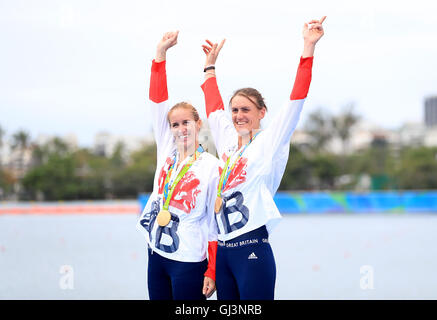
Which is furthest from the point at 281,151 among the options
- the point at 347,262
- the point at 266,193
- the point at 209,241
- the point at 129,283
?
the point at 347,262

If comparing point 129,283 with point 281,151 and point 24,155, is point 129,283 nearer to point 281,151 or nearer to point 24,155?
point 281,151

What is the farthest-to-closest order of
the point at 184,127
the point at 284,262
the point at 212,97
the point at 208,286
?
the point at 284,262, the point at 212,97, the point at 184,127, the point at 208,286

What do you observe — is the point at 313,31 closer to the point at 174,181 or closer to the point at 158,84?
the point at 158,84

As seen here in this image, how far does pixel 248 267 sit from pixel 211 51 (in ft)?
3.93

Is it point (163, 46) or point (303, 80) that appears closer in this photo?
point (303, 80)

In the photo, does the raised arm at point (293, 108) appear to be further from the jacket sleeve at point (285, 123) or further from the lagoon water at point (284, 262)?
the lagoon water at point (284, 262)

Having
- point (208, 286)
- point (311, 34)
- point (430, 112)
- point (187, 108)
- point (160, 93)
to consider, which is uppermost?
point (430, 112)

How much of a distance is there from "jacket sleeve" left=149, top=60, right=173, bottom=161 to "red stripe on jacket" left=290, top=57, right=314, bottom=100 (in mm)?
680

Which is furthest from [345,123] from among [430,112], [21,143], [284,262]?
[430,112]

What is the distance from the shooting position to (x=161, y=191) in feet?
8.61

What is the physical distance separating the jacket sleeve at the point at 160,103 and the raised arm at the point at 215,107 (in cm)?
23

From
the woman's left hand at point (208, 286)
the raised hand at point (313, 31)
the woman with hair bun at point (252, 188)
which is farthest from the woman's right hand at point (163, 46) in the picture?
the woman's left hand at point (208, 286)

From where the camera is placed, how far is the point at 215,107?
A: 113 inches

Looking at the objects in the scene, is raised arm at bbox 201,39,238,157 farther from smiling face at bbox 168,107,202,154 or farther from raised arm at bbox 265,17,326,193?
raised arm at bbox 265,17,326,193
